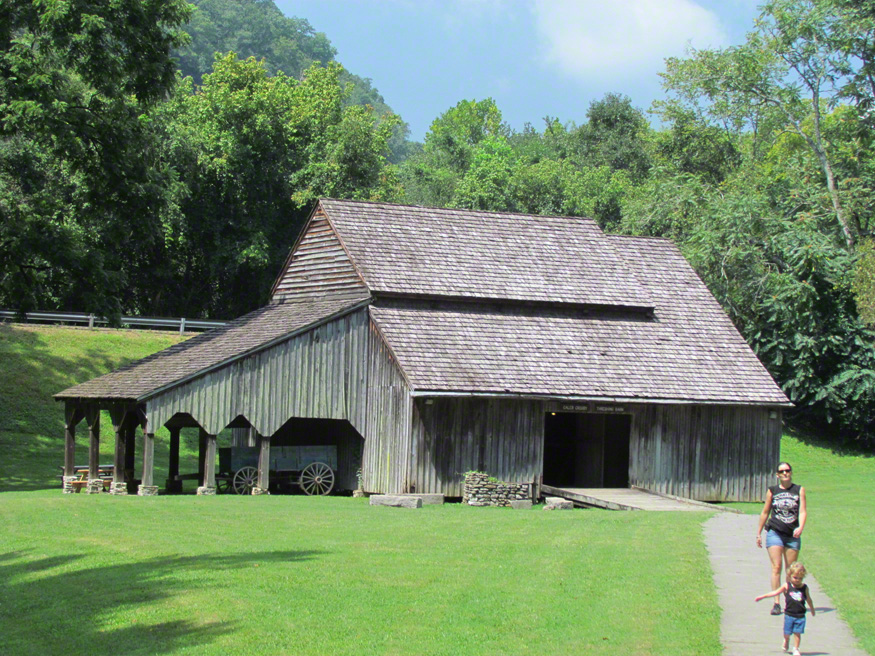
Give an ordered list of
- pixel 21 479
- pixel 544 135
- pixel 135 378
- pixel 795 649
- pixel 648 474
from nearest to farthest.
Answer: pixel 795 649, pixel 135 378, pixel 648 474, pixel 21 479, pixel 544 135

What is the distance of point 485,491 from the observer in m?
28.4

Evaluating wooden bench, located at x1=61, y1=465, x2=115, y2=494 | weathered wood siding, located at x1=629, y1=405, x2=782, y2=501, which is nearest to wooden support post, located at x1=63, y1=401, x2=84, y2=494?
wooden bench, located at x1=61, y1=465, x2=115, y2=494

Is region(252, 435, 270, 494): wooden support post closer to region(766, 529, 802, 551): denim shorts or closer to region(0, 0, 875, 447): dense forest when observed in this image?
region(0, 0, 875, 447): dense forest

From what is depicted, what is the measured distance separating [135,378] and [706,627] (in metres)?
20.1

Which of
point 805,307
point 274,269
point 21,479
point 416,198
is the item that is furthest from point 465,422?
point 416,198

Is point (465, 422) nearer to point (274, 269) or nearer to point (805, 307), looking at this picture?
point (805, 307)

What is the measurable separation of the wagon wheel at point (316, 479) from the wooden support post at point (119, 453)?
4.75m

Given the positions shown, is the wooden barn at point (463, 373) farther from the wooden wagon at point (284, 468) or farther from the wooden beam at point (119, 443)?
the wooden wagon at point (284, 468)

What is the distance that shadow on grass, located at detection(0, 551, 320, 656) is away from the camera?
11.5 metres

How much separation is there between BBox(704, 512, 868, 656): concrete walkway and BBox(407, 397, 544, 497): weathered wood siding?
10513 millimetres

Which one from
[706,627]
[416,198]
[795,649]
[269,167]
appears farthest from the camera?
[416,198]

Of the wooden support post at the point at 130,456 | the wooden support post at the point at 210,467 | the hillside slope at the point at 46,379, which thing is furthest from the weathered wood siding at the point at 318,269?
the hillside slope at the point at 46,379

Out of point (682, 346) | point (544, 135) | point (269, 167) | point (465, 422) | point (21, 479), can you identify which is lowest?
point (21, 479)

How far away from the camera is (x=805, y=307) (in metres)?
46.5
